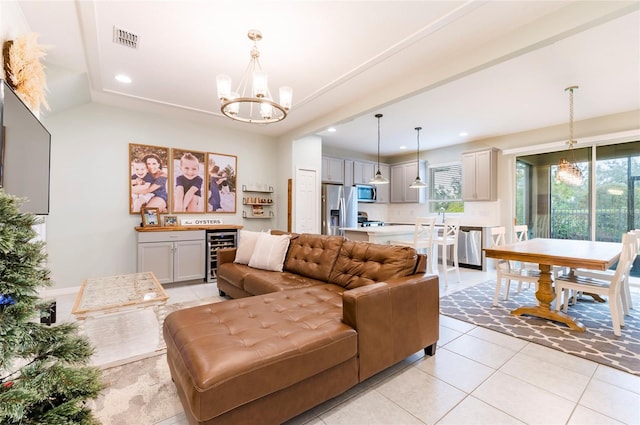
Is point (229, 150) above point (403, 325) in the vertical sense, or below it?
above

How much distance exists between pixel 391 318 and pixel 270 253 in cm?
174

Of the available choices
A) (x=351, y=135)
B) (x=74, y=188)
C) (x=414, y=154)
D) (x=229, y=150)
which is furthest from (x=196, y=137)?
(x=414, y=154)

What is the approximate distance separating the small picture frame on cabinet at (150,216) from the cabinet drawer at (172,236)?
0.98 feet

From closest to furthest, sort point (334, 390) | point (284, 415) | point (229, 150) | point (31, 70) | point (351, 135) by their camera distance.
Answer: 1. point (284, 415)
2. point (334, 390)
3. point (31, 70)
4. point (229, 150)
5. point (351, 135)

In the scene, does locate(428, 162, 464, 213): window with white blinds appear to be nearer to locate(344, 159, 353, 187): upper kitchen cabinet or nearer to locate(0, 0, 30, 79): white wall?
locate(344, 159, 353, 187): upper kitchen cabinet

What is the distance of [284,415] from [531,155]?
6.26 meters

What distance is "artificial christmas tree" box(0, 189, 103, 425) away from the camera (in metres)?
0.75

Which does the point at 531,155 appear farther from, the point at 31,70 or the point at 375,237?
the point at 31,70

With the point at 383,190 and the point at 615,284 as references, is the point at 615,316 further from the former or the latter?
the point at 383,190

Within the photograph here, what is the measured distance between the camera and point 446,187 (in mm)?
6695

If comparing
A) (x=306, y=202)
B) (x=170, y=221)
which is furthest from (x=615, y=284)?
(x=170, y=221)

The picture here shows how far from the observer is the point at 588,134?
183 inches

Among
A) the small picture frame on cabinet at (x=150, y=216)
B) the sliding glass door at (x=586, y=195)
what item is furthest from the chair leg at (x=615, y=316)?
the small picture frame on cabinet at (x=150, y=216)

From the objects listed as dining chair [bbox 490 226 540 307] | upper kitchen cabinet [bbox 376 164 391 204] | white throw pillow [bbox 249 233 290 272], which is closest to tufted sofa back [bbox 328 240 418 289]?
white throw pillow [bbox 249 233 290 272]
